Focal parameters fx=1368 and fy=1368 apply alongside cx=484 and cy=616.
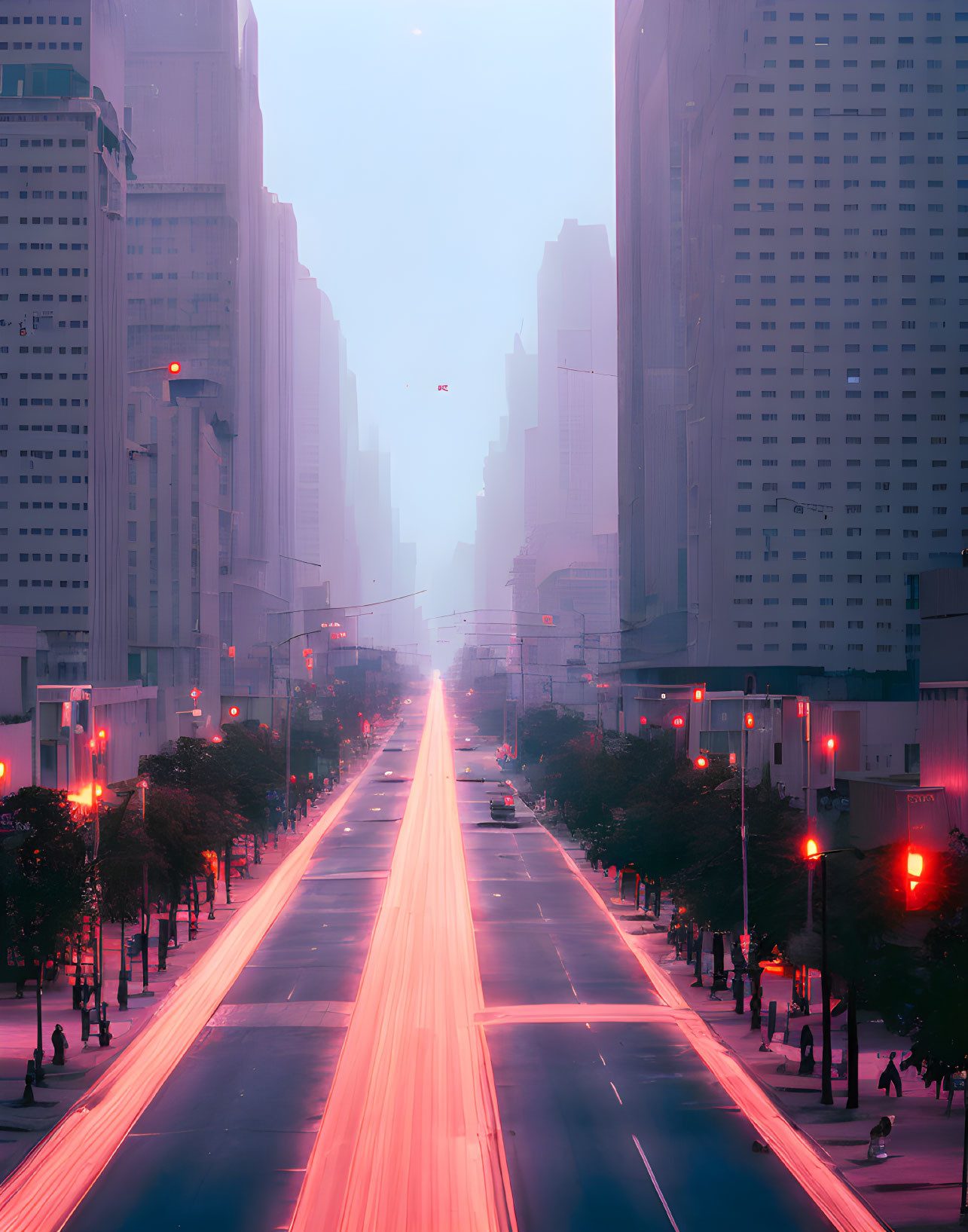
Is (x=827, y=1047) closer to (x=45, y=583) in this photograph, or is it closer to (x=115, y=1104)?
(x=115, y=1104)

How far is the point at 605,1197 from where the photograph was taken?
25281 millimetres

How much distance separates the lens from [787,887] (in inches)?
1731

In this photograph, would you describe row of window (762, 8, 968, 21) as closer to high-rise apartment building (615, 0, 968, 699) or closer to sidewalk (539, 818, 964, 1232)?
high-rise apartment building (615, 0, 968, 699)

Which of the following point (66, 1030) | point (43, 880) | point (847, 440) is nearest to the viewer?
point (66, 1030)

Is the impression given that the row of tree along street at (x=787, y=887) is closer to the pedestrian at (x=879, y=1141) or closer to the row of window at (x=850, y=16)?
the pedestrian at (x=879, y=1141)

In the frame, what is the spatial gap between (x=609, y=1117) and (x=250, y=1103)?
8336 mm

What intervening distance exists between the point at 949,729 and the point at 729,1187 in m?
26.9

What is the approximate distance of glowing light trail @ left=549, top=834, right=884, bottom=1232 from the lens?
2512 cm

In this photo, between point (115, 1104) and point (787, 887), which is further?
point (787, 887)

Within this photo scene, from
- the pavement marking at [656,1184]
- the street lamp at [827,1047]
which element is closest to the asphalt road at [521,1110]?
the pavement marking at [656,1184]

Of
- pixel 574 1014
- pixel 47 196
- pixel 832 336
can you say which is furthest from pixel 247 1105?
pixel 832 336

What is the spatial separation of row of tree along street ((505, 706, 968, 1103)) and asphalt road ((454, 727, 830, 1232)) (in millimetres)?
4106

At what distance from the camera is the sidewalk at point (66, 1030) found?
31047mm

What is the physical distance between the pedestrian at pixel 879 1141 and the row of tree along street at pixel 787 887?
5.14ft
